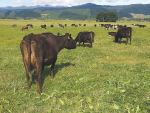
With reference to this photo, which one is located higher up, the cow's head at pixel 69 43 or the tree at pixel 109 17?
the tree at pixel 109 17

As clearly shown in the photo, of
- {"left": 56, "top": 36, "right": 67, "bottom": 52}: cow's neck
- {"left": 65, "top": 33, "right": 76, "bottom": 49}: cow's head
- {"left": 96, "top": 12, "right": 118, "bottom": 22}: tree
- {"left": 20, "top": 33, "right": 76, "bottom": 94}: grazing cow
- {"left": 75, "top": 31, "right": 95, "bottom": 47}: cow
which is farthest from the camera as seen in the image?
{"left": 96, "top": 12, "right": 118, "bottom": 22}: tree

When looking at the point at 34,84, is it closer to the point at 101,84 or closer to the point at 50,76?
the point at 50,76

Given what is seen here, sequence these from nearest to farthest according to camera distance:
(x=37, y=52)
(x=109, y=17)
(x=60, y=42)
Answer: (x=37, y=52)
(x=60, y=42)
(x=109, y=17)

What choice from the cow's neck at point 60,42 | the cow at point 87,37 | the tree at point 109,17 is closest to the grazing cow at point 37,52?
the cow's neck at point 60,42

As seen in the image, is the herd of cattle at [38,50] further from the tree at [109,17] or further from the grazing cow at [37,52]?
the tree at [109,17]

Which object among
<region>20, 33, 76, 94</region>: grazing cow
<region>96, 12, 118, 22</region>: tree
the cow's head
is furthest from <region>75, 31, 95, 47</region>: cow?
<region>96, 12, 118, 22</region>: tree

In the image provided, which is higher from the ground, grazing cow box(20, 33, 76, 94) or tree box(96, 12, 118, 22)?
tree box(96, 12, 118, 22)

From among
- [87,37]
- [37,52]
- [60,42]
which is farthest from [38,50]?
[87,37]

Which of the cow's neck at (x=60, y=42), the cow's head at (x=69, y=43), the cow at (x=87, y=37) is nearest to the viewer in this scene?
the cow's neck at (x=60, y=42)

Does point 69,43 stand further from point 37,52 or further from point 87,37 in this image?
point 87,37

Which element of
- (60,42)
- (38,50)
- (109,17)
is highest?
(109,17)

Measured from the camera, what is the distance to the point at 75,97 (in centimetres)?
734

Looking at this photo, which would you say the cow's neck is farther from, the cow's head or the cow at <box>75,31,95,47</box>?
the cow at <box>75,31,95,47</box>

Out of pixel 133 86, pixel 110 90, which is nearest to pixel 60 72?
pixel 110 90
